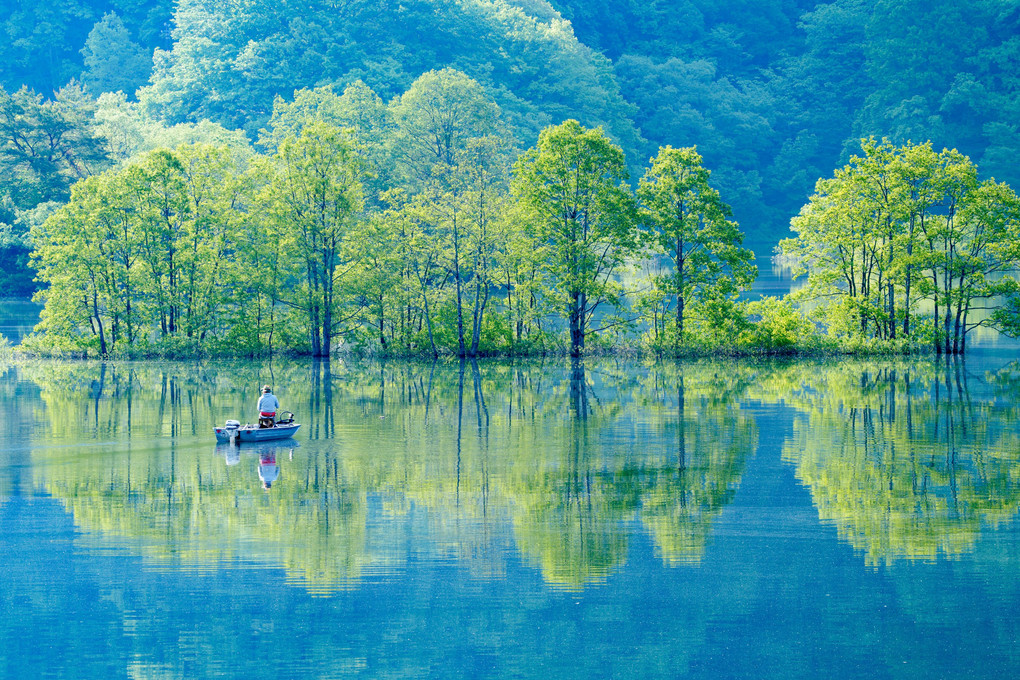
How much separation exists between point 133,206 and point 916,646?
143 feet

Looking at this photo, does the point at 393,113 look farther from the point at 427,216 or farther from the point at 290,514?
the point at 290,514

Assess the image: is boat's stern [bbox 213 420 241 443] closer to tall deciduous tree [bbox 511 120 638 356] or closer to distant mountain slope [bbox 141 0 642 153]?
tall deciduous tree [bbox 511 120 638 356]

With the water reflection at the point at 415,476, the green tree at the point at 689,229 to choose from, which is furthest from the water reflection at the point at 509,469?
the green tree at the point at 689,229

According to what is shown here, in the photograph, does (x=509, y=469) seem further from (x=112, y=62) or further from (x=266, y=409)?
(x=112, y=62)

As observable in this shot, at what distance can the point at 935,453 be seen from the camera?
24.3 metres

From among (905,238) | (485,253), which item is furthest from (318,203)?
(905,238)

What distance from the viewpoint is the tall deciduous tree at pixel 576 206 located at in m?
47.5

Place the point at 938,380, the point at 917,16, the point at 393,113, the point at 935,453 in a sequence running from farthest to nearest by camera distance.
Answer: the point at 917,16
the point at 393,113
the point at 938,380
the point at 935,453

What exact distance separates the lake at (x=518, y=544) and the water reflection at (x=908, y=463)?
97mm

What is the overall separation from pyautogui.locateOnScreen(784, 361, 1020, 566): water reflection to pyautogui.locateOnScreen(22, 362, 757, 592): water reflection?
1807mm

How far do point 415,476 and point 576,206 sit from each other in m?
27.7

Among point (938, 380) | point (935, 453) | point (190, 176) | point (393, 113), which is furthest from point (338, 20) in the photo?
point (935, 453)

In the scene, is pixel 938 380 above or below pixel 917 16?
below

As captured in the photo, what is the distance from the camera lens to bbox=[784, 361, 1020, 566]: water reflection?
17844mm
